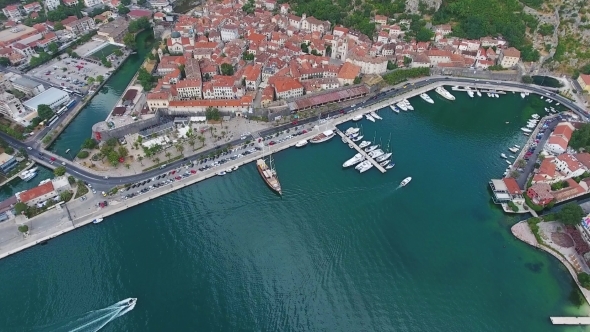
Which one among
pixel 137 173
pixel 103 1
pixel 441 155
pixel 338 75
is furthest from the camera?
pixel 103 1

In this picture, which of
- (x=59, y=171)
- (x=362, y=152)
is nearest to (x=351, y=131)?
(x=362, y=152)

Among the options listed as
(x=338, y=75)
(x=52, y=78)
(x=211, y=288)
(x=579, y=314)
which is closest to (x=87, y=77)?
(x=52, y=78)

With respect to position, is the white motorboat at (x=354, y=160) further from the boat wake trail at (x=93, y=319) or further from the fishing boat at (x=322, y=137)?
the boat wake trail at (x=93, y=319)

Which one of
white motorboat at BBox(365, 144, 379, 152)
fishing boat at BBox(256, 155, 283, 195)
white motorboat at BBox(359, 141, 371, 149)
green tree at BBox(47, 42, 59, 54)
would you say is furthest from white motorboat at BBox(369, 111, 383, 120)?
green tree at BBox(47, 42, 59, 54)

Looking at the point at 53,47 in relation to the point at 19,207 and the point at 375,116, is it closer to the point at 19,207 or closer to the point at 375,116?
the point at 19,207

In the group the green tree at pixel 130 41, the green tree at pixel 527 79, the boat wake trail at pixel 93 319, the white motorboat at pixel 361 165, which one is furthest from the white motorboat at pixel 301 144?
the green tree at pixel 130 41

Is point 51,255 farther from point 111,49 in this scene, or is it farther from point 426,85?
point 426,85
